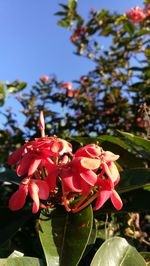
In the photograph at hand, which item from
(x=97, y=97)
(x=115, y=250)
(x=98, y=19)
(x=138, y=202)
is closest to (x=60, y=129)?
(x=97, y=97)

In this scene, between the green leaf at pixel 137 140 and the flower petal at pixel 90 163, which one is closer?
the flower petal at pixel 90 163

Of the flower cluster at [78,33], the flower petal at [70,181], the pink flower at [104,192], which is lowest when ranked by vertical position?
the pink flower at [104,192]

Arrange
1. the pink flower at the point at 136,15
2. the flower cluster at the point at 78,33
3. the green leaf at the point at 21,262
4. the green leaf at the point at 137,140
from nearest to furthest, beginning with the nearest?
the green leaf at the point at 21,262
the green leaf at the point at 137,140
the pink flower at the point at 136,15
the flower cluster at the point at 78,33

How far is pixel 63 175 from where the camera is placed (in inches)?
38.0

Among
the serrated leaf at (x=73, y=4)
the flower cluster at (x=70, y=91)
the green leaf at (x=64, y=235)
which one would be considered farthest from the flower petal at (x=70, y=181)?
the serrated leaf at (x=73, y=4)

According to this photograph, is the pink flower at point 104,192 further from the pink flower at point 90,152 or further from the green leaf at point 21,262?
the green leaf at point 21,262

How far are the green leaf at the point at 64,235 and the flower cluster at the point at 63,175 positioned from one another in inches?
1.2

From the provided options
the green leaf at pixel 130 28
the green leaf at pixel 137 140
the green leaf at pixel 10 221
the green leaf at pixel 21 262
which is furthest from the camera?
the green leaf at pixel 130 28

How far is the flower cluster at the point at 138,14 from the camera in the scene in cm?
429

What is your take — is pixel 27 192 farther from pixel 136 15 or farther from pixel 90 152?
pixel 136 15

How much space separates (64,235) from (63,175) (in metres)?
0.18

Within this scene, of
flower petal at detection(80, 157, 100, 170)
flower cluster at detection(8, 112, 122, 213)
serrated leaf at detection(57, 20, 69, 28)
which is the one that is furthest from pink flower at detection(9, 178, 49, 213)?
serrated leaf at detection(57, 20, 69, 28)

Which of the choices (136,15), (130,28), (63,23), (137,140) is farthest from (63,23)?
(137,140)

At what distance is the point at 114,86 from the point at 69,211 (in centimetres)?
289
